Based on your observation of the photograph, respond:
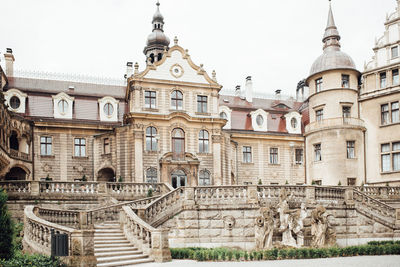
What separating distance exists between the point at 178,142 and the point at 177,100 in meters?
3.42

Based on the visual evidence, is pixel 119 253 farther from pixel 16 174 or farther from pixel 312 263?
pixel 16 174

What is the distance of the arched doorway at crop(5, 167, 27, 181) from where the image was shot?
111 ft

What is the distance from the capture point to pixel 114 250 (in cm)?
1739

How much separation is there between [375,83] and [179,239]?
2277cm

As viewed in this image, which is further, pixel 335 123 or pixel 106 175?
pixel 335 123

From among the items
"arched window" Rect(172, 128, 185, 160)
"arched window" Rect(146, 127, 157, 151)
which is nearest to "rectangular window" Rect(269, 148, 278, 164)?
"arched window" Rect(172, 128, 185, 160)

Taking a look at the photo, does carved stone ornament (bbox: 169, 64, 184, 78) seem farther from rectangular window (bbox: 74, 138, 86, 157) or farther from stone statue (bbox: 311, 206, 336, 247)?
stone statue (bbox: 311, 206, 336, 247)

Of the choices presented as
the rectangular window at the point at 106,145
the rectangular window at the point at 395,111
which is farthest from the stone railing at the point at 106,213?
the rectangular window at the point at 395,111

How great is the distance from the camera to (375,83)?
35.9 m

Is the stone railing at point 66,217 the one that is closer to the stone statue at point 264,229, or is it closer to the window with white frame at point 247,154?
the stone statue at point 264,229

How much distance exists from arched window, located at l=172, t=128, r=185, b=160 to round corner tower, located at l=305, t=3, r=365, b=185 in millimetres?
11215

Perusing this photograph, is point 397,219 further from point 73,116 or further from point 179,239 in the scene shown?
point 73,116

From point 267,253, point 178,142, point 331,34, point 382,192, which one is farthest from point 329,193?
point 331,34

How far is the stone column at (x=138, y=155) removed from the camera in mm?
33031
